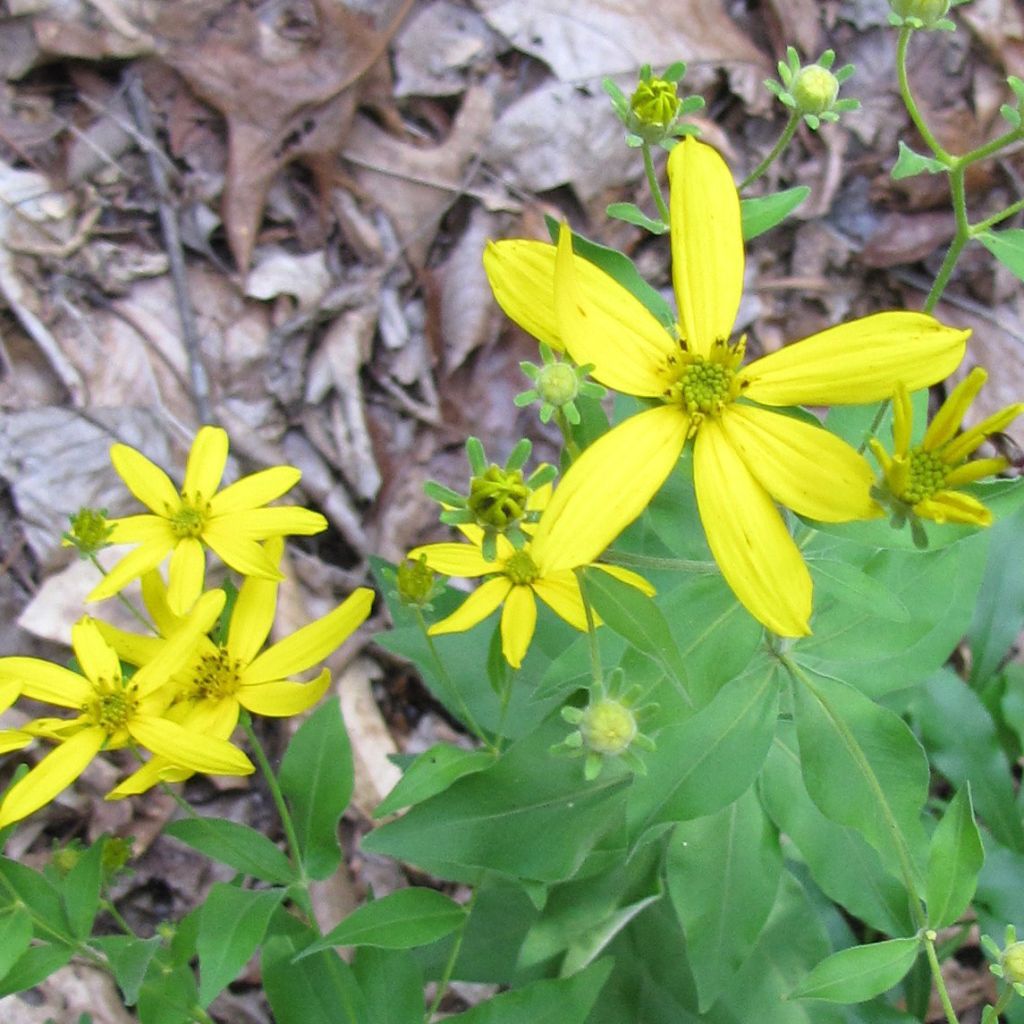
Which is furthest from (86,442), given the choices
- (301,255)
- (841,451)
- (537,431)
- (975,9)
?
(975,9)

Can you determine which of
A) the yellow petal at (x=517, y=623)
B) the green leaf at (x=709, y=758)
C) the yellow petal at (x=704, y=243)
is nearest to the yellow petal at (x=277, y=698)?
the yellow petal at (x=517, y=623)

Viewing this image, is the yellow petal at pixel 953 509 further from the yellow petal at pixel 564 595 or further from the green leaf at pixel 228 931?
the green leaf at pixel 228 931

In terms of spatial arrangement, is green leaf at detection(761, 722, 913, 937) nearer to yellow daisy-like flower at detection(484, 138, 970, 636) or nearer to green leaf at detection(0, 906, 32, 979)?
yellow daisy-like flower at detection(484, 138, 970, 636)

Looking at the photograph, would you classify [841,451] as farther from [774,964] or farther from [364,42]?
[364,42]

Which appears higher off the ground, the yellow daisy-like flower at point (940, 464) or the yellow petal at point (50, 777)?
the yellow daisy-like flower at point (940, 464)

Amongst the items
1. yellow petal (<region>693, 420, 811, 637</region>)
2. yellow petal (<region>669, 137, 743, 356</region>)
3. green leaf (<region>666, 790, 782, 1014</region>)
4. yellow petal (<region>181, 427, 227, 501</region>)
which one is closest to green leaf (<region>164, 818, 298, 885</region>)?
yellow petal (<region>181, 427, 227, 501</region>)

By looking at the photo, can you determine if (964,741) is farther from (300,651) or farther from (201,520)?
(201,520)

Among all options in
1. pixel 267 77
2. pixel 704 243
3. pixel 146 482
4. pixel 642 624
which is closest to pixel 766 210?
pixel 704 243
